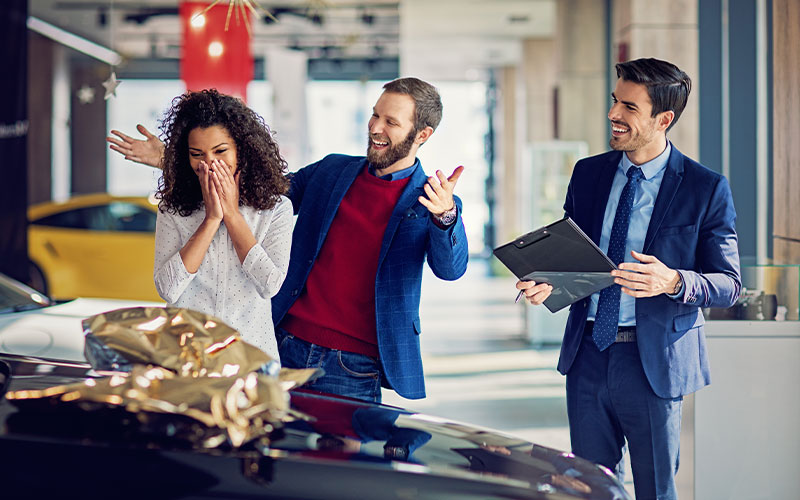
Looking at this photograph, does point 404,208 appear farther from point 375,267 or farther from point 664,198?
point 664,198

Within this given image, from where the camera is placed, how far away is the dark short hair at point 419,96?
247 cm

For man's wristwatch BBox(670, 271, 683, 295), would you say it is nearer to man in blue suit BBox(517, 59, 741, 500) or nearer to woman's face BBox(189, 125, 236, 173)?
man in blue suit BBox(517, 59, 741, 500)

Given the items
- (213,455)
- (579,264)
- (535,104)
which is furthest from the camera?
(535,104)

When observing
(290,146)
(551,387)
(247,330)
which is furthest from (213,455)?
(290,146)

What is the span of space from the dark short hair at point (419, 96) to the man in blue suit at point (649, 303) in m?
0.53

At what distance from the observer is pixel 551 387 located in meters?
6.18

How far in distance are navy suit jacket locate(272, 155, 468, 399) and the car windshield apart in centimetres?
182

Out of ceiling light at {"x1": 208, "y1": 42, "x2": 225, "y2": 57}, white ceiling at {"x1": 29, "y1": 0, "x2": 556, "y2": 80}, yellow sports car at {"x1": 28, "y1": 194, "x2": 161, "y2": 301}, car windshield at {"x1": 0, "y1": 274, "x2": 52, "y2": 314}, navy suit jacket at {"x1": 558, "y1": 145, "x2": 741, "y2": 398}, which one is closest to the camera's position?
navy suit jacket at {"x1": 558, "y1": 145, "x2": 741, "y2": 398}

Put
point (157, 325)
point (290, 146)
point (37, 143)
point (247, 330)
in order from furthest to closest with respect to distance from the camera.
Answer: point (37, 143)
point (290, 146)
point (247, 330)
point (157, 325)

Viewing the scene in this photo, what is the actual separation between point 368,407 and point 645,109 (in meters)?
1.20

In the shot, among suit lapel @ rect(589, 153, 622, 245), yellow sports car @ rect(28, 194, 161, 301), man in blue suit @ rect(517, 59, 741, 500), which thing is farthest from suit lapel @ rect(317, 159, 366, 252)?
yellow sports car @ rect(28, 194, 161, 301)

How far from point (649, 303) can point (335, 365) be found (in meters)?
0.89

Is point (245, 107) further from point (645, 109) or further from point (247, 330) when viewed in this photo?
point (645, 109)

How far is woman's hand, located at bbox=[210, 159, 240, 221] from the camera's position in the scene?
204cm
